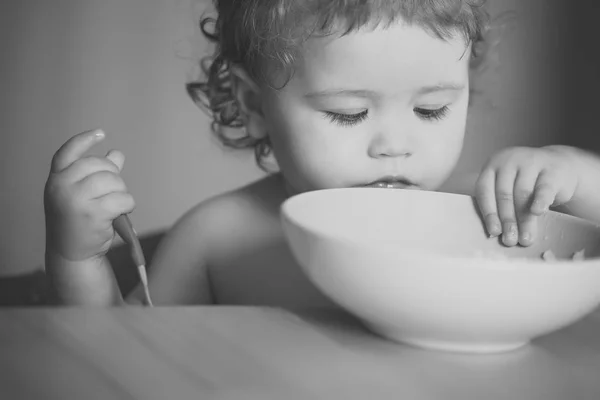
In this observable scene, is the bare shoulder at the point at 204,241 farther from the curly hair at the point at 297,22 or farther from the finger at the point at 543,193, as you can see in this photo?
the finger at the point at 543,193

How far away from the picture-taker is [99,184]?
2.51 ft

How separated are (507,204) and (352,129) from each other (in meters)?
0.22

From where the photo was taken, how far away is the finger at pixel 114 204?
2.51 ft

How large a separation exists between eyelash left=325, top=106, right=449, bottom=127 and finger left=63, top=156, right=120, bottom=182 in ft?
0.93

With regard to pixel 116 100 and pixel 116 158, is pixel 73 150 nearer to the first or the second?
pixel 116 158

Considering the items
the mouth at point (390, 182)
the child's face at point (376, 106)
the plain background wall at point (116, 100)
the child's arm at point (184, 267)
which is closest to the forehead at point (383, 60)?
the child's face at point (376, 106)

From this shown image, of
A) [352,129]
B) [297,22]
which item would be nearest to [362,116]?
[352,129]

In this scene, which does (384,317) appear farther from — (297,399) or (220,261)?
(220,261)

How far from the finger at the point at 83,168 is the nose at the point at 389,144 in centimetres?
32

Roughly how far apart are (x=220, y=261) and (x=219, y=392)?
2.28 ft

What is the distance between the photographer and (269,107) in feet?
3.05

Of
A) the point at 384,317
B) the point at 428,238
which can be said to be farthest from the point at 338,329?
the point at 428,238

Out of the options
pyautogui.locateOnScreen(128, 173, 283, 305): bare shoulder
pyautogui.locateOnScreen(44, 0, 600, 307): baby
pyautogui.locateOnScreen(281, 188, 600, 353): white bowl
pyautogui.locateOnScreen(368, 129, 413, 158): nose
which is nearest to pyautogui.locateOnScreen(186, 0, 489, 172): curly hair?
pyautogui.locateOnScreen(44, 0, 600, 307): baby

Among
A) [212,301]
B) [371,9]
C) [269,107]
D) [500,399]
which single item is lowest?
[212,301]
